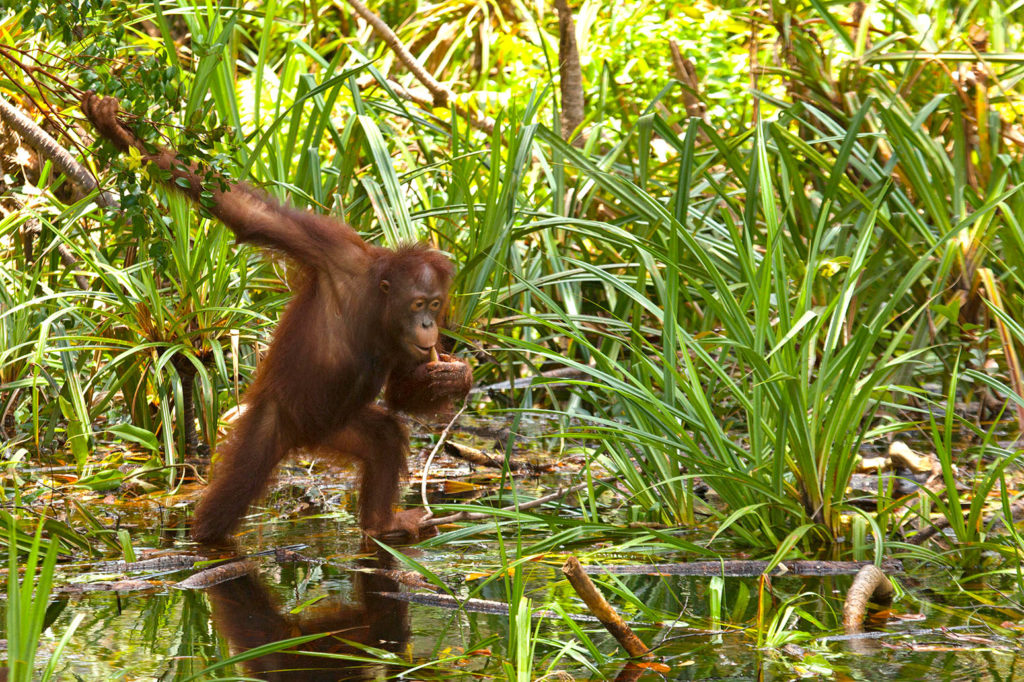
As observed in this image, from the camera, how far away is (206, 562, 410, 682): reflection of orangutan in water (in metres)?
1.90

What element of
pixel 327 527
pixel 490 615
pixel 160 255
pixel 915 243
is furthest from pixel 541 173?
pixel 490 615

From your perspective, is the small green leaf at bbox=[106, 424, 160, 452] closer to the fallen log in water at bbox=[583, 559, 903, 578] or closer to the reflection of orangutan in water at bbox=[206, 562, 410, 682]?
the reflection of orangutan in water at bbox=[206, 562, 410, 682]

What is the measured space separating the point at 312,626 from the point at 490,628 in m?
0.36

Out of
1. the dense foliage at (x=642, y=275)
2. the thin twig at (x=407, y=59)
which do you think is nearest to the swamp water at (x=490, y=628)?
the dense foliage at (x=642, y=275)

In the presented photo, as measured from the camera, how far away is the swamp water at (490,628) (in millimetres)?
1870

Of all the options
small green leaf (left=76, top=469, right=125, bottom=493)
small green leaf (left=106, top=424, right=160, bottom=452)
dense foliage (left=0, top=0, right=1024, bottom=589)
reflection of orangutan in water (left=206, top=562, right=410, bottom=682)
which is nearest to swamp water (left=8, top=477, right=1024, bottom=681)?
reflection of orangutan in water (left=206, top=562, right=410, bottom=682)

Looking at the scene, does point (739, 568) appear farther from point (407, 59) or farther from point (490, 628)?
point (407, 59)

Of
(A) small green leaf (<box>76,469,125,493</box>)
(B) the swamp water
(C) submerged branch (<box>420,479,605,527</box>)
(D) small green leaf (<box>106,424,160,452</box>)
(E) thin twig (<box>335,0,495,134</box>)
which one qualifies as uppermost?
(E) thin twig (<box>335,0,495,134</box>)

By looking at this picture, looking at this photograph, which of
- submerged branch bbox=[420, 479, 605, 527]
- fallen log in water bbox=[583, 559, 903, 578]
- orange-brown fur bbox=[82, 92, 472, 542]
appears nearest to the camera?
fallen log in water bbox=[583, 559, 903, 578]

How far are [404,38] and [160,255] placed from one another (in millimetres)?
6130

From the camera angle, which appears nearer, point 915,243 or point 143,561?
point 143,561

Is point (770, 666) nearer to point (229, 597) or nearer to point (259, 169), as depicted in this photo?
point (229, 597)

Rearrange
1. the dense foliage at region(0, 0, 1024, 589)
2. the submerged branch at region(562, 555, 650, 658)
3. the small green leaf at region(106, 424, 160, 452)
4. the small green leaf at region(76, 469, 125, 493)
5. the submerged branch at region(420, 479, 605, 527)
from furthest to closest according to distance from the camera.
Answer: the small green leaf at region(106, 424, 160, 452) < the small green leaf at region(76, 469, 125, 493) < the submerged branch at region(420, 479, 605, 527) < the dense foliage at region(0, 0, 1024, 589) < the submerged branch at region(562, 555, 650, 658)

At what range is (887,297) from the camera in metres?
4.09
